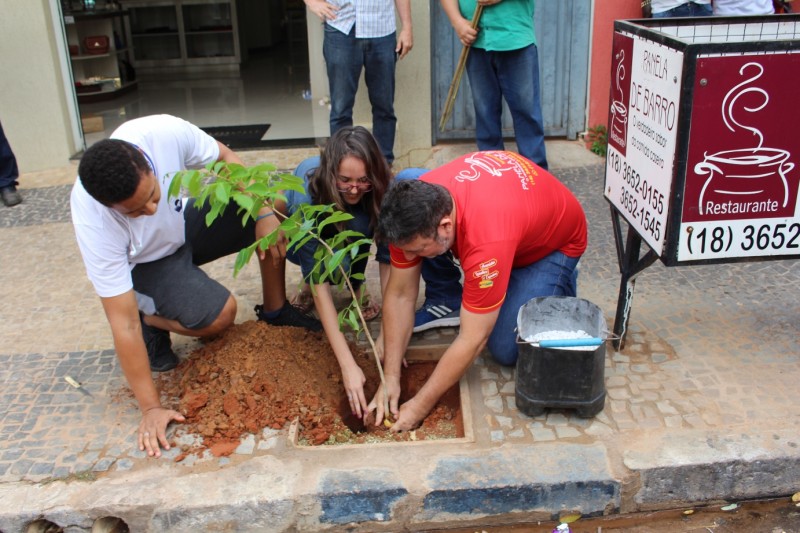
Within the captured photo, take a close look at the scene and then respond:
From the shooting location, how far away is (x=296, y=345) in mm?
3475

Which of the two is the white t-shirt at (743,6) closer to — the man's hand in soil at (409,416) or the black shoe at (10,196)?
the man's hand in soil at (409,416)

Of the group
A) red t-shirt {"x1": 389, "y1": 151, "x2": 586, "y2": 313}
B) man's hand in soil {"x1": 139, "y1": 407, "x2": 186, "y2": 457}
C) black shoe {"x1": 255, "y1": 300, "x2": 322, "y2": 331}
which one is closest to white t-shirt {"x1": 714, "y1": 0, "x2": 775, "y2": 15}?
red t-shirt {"x1": 389, "y1": 151, "x2": 586, "y2": 313}

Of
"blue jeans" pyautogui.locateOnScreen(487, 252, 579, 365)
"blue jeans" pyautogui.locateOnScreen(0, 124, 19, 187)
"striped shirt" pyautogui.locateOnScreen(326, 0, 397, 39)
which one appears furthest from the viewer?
"blue jeans" pyautogui.locateOnScreen(0, 124, 19, 187)

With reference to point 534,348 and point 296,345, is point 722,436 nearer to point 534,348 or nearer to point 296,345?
point 534,348

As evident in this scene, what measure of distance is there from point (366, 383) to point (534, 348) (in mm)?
929

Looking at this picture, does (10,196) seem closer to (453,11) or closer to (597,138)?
(453,11)

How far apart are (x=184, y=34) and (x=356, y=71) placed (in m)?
7.19

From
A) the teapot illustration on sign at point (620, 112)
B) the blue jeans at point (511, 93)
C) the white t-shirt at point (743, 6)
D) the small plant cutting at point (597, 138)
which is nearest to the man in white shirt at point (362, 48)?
the blue jeans at point (511, 93)

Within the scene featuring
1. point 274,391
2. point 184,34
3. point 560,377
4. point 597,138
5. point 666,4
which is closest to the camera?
point 560,377

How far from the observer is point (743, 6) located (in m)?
5.07

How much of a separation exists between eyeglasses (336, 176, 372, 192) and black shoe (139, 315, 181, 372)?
1.09 meters

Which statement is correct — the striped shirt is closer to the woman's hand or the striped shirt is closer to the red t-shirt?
the red t-shirt

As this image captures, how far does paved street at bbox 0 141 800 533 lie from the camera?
8.84 feet

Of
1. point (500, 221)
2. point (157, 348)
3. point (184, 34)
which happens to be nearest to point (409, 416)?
point (500, 221)
